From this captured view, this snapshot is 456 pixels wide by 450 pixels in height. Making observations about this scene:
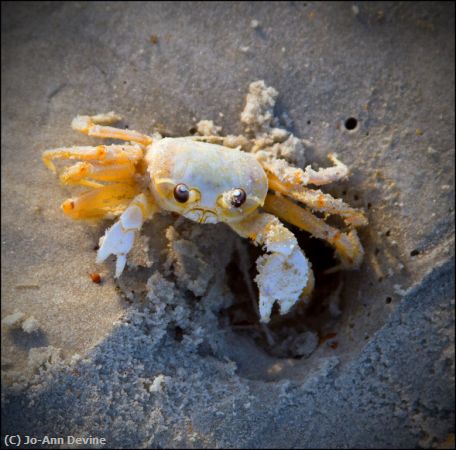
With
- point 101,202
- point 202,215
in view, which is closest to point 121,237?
point 101,202

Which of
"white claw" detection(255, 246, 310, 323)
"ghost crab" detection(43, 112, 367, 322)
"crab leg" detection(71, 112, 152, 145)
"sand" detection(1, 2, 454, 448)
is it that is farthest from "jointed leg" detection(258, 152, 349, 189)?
"crab leg" detection(71, 112, 152, 145)

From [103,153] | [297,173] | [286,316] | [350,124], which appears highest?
[350,124]

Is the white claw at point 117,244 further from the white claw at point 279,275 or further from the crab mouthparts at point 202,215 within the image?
the white claw at point 279,275

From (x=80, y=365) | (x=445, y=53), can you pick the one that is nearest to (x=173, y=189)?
(x=80, y=365)

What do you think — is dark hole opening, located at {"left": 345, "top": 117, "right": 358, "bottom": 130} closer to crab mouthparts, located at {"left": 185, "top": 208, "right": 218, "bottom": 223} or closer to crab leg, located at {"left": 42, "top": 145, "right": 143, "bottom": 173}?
crab mouthparts, located at {"left": 185, "top": 208, "right": 218, "bottom": 223}

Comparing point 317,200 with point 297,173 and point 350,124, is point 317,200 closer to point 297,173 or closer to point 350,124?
point 297,173

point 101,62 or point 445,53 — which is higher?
point 445,53

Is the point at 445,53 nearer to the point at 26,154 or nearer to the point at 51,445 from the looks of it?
the point at 26,154
